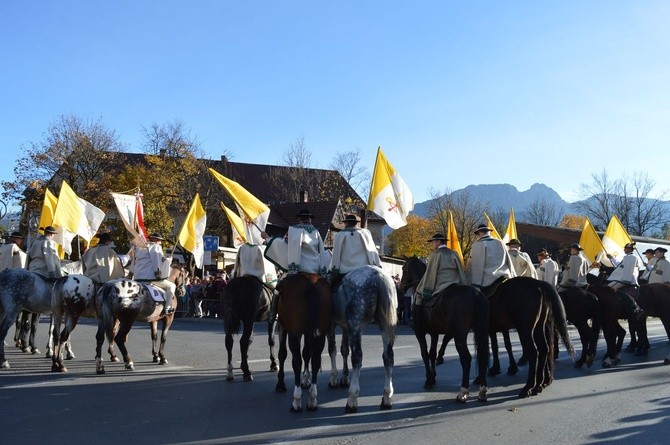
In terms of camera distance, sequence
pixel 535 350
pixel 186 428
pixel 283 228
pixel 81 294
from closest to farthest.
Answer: pixel 186 428
pixel 535 350
pixel 81 294
pixel 283 228

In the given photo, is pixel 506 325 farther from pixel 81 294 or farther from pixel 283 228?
pixel 283 228

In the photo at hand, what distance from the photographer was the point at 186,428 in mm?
7750

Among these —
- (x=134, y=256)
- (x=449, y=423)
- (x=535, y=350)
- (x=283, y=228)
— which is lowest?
(x=449, y=423)

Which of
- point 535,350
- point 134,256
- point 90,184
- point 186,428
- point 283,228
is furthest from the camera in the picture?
point 283,228

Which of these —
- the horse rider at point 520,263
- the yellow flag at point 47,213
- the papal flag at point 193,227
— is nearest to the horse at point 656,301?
the horse rider at point 520,263

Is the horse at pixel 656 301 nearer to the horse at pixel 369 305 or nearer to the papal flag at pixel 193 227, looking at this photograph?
the horse at pixel 369 305

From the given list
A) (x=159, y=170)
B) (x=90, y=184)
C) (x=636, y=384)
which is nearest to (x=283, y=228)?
(x=159, y=170)

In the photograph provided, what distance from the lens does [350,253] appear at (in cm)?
996

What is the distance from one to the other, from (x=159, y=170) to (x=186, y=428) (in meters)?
44.1

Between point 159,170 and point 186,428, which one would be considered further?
point 159,170

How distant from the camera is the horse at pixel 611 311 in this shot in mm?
13641

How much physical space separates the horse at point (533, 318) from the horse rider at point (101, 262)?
7852 millimetres

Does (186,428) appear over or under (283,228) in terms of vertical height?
under

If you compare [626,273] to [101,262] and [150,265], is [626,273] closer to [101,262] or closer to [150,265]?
[150,265]
